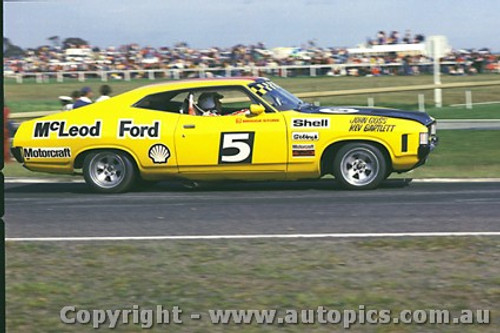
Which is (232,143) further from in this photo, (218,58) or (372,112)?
(218,58)

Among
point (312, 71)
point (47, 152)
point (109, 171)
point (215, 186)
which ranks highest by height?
point (312, 71)

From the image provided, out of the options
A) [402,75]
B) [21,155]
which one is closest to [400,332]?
[21,155]

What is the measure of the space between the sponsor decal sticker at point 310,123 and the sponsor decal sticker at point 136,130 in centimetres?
181

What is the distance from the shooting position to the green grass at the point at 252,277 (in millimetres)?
5828

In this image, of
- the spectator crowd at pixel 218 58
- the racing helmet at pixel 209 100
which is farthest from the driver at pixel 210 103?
the spectator crowd at pixel 218 58

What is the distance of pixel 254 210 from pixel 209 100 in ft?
8.21

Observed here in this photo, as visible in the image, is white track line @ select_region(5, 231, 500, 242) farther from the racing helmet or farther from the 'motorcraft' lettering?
the racing helmet

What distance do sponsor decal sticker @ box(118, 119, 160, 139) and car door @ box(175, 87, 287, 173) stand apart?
30 cm

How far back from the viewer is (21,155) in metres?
12.9

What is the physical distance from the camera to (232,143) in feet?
40.2

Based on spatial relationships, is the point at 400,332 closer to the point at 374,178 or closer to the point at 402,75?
the point at 374,178

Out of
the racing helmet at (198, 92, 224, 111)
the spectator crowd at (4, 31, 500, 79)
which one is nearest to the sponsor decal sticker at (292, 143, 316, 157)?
the racing helmet at (198, 92, 224, 111)

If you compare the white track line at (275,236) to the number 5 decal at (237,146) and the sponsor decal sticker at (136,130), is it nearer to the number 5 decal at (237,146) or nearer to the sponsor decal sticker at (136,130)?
the number 5 decal at (237,146)

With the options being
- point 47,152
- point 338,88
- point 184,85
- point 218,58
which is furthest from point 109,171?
point 218,58
